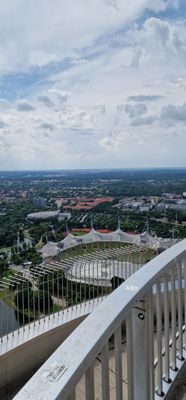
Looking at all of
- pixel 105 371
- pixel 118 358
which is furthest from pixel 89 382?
pixel 118 358

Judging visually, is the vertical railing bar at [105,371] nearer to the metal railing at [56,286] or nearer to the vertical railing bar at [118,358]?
the vertical railing bar at [118,358]

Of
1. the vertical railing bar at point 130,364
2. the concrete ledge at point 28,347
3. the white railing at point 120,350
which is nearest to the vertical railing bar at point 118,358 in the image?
the white railing at point 120,350

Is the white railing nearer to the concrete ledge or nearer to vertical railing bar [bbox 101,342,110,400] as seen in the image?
vertical railing bar [bbox 101,342,110,400]

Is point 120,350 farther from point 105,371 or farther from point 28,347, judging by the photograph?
point 28,347

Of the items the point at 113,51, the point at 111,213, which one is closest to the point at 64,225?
the point at 111,213

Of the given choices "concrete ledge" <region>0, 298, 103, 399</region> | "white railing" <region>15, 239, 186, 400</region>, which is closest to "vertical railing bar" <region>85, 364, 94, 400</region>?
"white railing" <region>15, 239, 186, 400</region>

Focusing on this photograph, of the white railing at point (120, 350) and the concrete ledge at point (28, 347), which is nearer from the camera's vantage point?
the white railing at point (120, 350)
